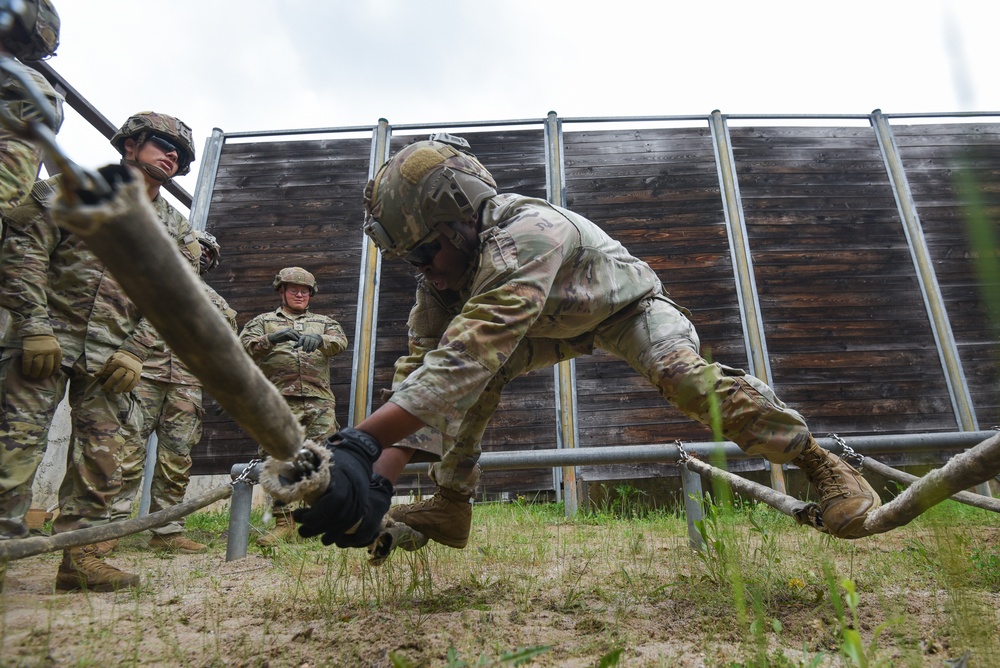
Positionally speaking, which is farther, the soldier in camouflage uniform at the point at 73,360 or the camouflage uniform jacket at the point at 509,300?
the soldier in camouflage uniform at the point at 73,360

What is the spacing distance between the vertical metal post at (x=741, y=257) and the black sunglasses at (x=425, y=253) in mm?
4820

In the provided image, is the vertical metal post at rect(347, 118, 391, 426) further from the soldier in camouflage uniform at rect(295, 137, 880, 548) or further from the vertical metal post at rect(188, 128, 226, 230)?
the soldier in camouflage uniform at rect(295, 137, 880, 548)

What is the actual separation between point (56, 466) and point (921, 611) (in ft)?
25.9

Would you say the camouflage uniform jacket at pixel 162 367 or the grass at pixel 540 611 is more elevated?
the camouflage uniform jacket at pixel 162 367

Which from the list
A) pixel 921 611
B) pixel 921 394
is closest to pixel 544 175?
pixel 921 394

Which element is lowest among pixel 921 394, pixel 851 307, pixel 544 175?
pixel 921 394

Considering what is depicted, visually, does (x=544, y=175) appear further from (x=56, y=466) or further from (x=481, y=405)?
(x=56, y=466)

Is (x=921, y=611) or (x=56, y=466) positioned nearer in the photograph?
(x=921, y=611)

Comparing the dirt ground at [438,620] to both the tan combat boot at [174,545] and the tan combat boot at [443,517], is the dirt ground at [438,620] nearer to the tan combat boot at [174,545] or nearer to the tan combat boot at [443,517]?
the tan combat boot at [443,517]

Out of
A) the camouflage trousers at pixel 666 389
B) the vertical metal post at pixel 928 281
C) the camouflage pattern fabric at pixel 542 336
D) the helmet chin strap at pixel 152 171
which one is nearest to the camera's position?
the camouflage pattern fabric at pixel 542 336

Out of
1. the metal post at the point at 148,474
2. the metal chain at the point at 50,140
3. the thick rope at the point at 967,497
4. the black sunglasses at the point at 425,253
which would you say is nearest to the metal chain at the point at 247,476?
the black sunglasses at the point at 425,253

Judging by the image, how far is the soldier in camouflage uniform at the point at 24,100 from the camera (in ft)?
7.58

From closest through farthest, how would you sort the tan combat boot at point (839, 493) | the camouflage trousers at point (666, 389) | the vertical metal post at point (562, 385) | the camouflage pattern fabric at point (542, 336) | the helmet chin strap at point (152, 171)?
1. the camouflage pattern fabric at point (542, 336)
2. the tan combat boot at point (839, 493)
3. the camouflage trousers at point (666, 389)
4. the helmet chin strap at point (152, 171)
5. the vertical metal post at point (562, 385)

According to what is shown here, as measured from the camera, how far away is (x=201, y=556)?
3492 millimetres
